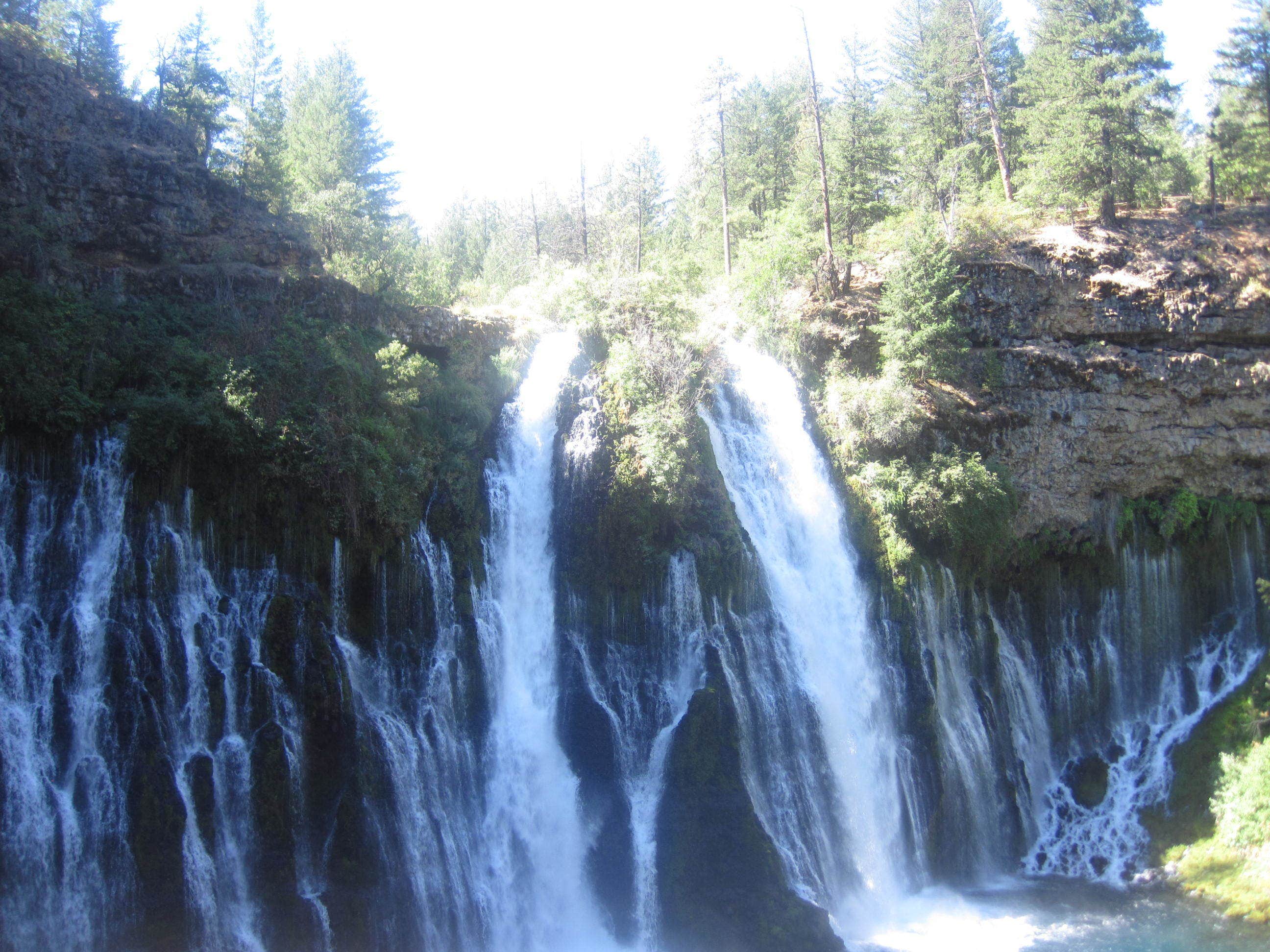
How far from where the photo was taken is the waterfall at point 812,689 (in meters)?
16.0

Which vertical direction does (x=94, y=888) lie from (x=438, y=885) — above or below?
above

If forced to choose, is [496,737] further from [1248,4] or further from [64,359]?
[1248,4]

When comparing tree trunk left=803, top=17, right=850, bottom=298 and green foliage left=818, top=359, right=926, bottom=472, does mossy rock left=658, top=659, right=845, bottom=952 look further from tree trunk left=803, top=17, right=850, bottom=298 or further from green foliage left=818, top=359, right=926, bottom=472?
tree trunk left=803, top=17, right=850, bottom=298

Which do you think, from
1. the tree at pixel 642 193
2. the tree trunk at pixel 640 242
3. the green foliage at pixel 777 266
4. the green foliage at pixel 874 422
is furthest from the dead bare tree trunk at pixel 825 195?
the tree at pixel 642 193

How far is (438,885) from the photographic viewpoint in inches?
543

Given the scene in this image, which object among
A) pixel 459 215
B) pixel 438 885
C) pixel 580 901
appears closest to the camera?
pixel 438 885

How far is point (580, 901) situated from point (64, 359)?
523 inches

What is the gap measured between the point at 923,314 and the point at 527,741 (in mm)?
15058

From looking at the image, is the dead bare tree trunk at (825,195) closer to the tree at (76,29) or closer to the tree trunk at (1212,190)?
the tree trunk at (1212,190)

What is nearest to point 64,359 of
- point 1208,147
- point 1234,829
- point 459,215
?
point 1234,829

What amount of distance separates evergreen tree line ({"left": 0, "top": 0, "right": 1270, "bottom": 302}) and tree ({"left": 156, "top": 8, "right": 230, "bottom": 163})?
8 cm

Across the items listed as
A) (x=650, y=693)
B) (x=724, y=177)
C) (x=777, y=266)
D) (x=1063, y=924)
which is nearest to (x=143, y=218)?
(x=650, y=693)

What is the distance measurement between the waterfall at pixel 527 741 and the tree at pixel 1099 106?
19.0 meters

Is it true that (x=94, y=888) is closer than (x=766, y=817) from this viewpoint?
Yes
